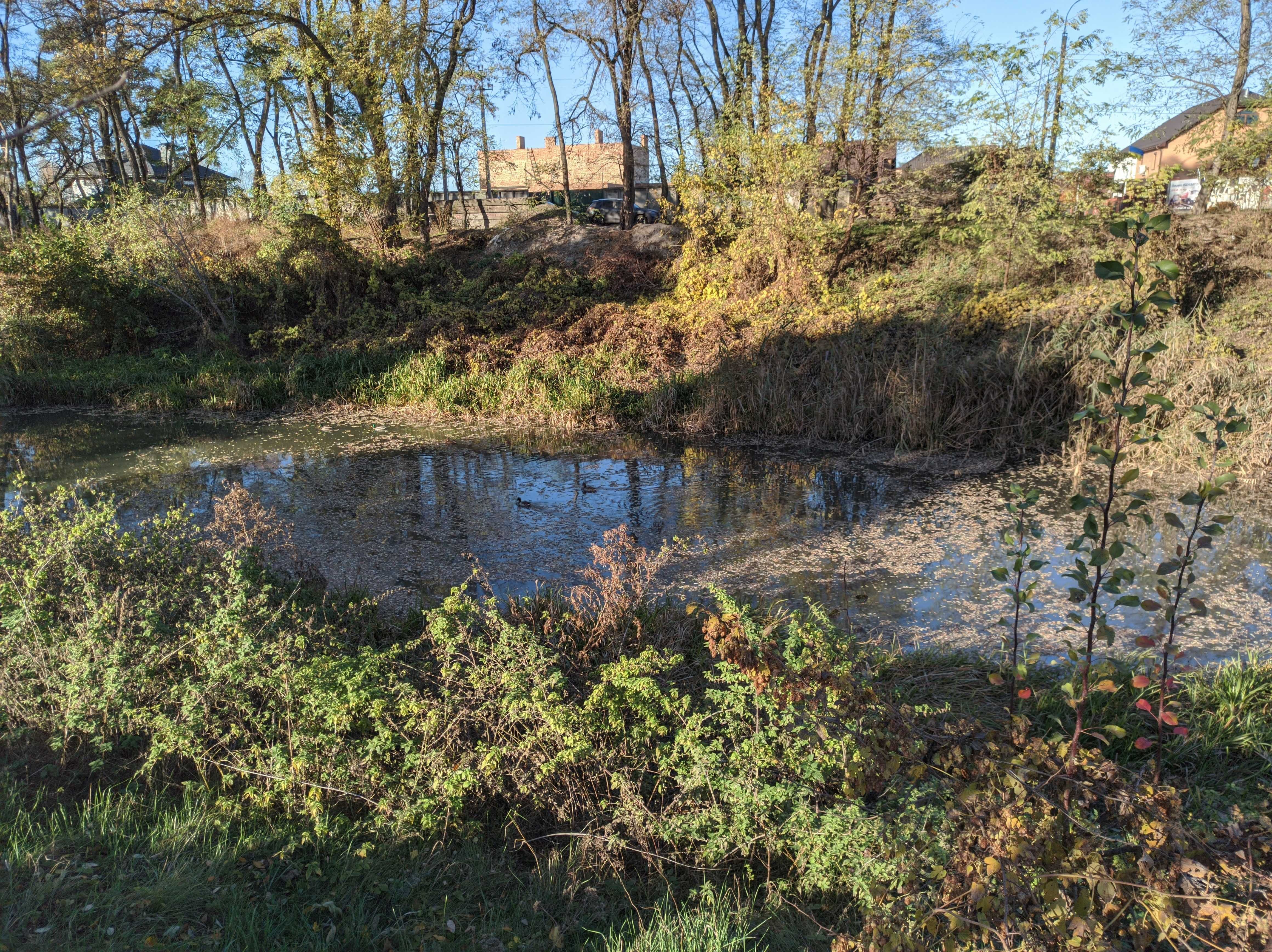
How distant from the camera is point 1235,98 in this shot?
12234mm

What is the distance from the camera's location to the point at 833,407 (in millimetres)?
8891

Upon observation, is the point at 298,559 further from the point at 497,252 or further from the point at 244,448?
the point at 497,252

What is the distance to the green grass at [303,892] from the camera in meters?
2.09

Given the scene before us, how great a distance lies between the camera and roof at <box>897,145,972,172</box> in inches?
442

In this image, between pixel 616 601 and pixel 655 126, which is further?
pixel 655 126

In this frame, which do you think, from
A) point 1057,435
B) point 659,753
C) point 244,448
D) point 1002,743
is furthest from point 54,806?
point 1057,435

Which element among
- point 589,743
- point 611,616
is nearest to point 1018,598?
point 589,743

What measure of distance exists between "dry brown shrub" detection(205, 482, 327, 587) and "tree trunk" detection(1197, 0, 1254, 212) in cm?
1312

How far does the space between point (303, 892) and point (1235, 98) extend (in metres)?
15.8

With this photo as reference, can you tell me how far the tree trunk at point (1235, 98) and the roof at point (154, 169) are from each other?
22481mm

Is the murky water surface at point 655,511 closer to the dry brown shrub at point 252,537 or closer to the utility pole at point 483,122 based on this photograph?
the dry brown shrub at point 252,537

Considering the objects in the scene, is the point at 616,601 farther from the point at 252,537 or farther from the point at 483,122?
the point at 483,122

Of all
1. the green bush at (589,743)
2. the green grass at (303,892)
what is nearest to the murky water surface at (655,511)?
the green bush at (589,743)

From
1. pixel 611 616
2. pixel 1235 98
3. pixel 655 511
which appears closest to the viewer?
pixel 611 616
